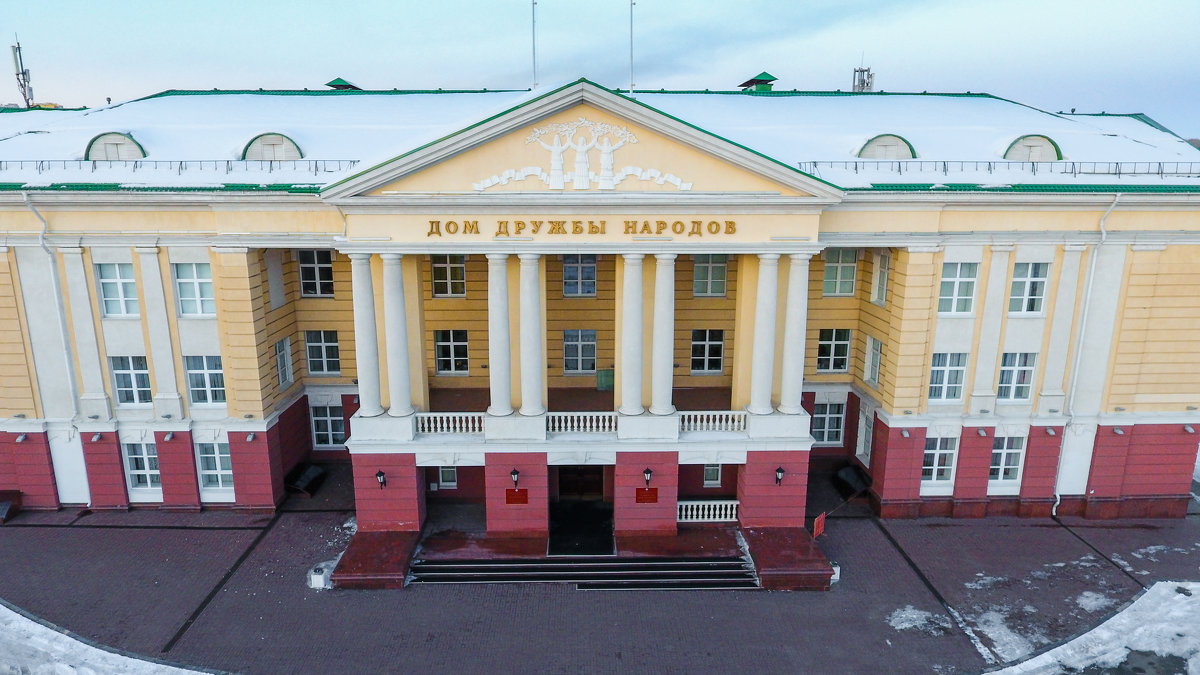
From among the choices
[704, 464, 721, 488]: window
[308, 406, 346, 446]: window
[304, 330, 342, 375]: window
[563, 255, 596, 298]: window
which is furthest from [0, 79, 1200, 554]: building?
[308, 406, 346, 446]: window

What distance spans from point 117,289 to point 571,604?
748 inches

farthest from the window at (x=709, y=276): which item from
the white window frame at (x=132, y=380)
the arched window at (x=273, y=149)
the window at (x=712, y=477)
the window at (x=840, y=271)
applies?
the white window frame at (x=132, y=380)

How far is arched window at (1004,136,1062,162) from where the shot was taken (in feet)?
81.8

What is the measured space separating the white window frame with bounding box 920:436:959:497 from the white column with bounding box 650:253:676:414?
33.2 ft

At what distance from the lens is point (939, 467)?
2620 cm

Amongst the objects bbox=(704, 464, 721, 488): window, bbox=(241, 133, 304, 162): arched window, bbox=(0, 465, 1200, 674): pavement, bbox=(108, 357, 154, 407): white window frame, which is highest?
bbox=(241, 133, 304, 162): arched window

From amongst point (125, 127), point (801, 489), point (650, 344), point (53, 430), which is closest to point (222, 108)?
point (125, 127)

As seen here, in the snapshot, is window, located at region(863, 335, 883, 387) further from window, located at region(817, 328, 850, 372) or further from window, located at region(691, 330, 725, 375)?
window, located at region(691, 330, 725, 375)

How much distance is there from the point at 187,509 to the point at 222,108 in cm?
1634

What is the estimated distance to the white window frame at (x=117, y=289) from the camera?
24.3 m

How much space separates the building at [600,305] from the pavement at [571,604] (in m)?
1.83

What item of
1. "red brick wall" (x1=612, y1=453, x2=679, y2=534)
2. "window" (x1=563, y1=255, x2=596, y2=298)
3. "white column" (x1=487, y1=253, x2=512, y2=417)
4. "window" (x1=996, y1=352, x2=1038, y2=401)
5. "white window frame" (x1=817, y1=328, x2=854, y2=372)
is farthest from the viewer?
"white window frame" (x1=817, y1=328, x2=854, y2=372)

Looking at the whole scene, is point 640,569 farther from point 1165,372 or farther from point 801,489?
point 1165,372

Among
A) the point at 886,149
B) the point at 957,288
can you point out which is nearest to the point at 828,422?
the point at 957,288
